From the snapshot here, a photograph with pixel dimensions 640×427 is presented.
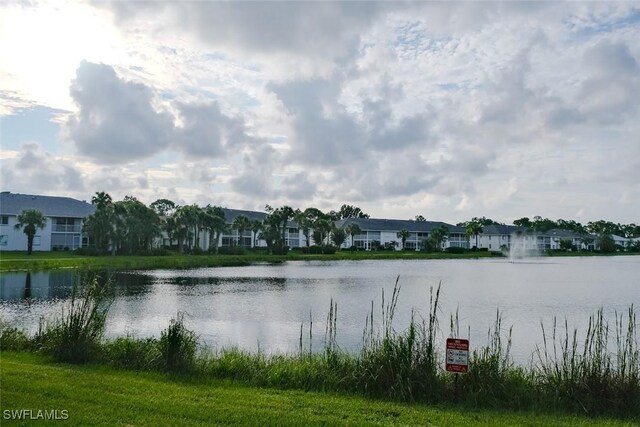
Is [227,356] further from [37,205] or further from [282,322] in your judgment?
[37,205]

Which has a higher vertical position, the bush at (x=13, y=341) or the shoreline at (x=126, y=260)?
the shoreline at (x=126, y=260)

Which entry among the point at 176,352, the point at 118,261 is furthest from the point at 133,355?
the point at 118,261

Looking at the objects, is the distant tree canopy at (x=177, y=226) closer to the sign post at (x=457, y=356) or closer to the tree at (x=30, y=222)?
the tree at (x=30, y=222)

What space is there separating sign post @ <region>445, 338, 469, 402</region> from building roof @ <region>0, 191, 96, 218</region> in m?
69.9

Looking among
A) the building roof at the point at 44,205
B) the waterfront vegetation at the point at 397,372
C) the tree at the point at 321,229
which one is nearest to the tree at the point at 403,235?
the tree at the point at 321,229

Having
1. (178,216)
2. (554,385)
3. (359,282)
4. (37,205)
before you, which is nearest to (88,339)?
(554,385)

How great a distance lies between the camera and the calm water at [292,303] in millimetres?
17653

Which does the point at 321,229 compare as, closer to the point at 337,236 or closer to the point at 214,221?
the point at 337,236

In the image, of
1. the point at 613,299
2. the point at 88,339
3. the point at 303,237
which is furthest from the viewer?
the point at 303,237

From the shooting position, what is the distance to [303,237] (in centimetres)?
10750

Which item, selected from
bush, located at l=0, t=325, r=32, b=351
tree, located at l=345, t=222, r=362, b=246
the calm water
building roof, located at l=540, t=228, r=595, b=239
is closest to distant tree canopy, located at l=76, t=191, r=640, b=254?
tree, located at l=345, t=222, r=362, b=246

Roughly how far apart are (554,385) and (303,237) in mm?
99164

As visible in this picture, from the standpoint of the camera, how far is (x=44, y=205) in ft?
236

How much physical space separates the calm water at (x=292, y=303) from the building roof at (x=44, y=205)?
33018 mm
